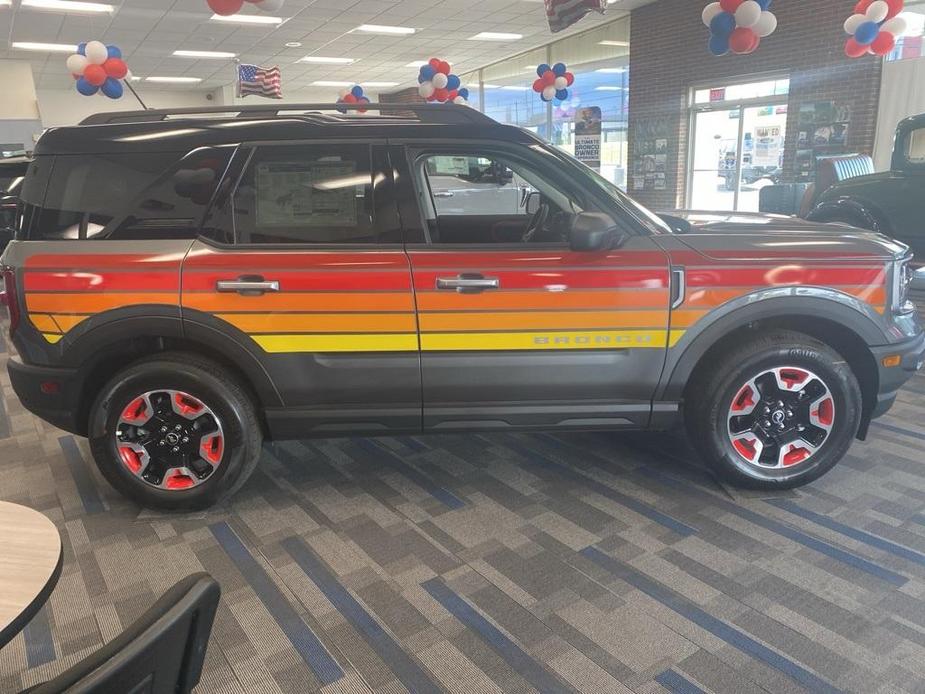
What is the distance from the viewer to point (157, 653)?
31.8 inches

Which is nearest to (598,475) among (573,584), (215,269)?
(573,584)

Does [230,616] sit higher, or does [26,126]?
[26,126]

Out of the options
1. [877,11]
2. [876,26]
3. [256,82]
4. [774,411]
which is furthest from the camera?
[256,82]

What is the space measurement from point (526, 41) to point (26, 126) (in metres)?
11.6

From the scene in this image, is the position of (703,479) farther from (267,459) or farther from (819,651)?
(267,459)

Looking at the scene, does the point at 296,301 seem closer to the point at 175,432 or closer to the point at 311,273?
the point at 311,273

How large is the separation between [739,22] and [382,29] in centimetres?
737

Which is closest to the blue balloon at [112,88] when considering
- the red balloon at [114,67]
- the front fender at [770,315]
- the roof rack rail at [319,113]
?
the red balloon at [114,67]

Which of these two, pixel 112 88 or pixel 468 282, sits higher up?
pixel 112 88

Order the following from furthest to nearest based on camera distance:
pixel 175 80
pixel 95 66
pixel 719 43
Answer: pixel 175 80 < pixel 95 66 < pixel 719 43

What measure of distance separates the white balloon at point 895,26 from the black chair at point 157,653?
10436 mm

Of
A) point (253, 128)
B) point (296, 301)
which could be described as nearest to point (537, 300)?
point (296, 301)

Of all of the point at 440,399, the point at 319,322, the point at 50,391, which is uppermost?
the point at 319,322

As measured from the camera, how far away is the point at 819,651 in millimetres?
2189
